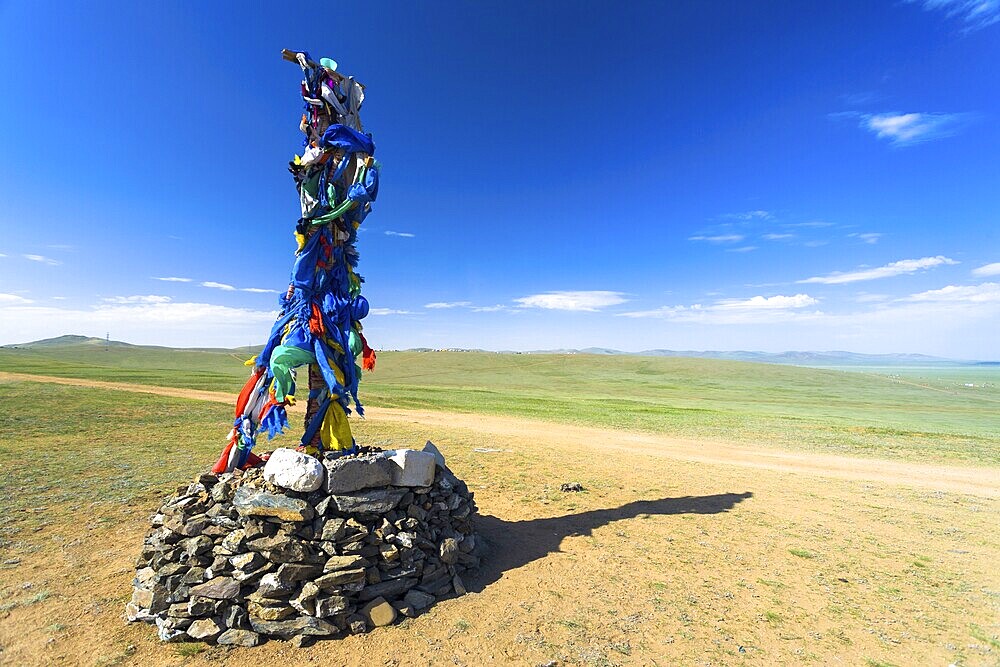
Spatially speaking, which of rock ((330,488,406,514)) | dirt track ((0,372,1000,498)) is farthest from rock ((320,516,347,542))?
dirt track ((0,372,1000,498))

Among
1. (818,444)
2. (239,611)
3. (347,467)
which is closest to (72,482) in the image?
(239,611)

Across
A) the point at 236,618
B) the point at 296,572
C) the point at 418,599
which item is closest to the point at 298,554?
the point at 296,572

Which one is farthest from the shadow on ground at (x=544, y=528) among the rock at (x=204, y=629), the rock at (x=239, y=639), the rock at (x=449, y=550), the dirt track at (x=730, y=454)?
the dirt track at (x=730, y=454)

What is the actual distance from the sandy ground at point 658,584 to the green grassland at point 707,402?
13.3 m

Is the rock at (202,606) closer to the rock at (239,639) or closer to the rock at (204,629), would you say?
the rock at (204,629)

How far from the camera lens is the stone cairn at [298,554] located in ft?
24.3

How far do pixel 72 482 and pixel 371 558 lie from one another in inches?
558

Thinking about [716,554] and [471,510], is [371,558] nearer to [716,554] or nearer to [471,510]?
[471,510]

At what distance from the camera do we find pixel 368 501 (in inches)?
327

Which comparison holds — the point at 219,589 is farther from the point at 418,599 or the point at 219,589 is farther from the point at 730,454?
the point at 730,454

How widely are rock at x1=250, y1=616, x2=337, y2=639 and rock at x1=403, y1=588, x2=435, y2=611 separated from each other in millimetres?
1345

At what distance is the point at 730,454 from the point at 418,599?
21.5 meters

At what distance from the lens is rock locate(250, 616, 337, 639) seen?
725 centimetres

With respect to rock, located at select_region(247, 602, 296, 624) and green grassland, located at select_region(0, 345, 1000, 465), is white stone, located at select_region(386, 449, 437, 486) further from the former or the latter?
green grassland, located at select_region(0, 345, 1000, 465)
